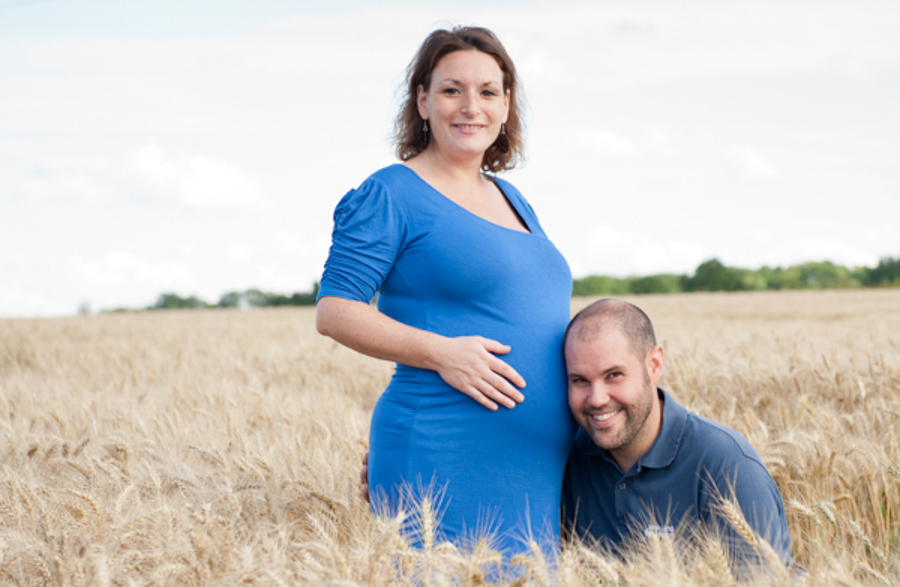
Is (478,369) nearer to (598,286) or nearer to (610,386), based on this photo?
(610,386)

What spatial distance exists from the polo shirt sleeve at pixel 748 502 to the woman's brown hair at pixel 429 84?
59.3 inches

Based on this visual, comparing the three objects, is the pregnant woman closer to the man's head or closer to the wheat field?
the man's head

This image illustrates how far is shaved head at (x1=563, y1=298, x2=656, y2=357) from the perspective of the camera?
228 cm

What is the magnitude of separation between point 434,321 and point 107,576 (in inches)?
43.8

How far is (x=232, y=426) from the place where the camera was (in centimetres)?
367

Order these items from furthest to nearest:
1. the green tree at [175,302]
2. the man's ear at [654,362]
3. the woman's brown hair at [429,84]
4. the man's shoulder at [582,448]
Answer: the green tree at [175,302]
the man's shoulder at [582,448]
the woman's brown hair at [429,84]
the man's ear at [654,362]

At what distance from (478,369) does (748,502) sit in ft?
3.25

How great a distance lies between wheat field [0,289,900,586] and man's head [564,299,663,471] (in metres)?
0.39

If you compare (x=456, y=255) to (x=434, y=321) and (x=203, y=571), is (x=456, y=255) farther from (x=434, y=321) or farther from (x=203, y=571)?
(x=203, y=571)

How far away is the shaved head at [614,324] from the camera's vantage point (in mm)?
2279

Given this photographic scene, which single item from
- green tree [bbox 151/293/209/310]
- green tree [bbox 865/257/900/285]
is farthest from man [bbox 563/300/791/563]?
green tree [bbox 865/257/900/285]

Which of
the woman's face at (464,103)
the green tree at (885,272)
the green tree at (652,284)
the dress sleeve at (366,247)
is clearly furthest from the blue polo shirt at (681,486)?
the green tree at (885,272)

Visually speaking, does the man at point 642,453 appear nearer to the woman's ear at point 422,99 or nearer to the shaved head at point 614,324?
the shaved head at point 614,324

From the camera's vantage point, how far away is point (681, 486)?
245cm
